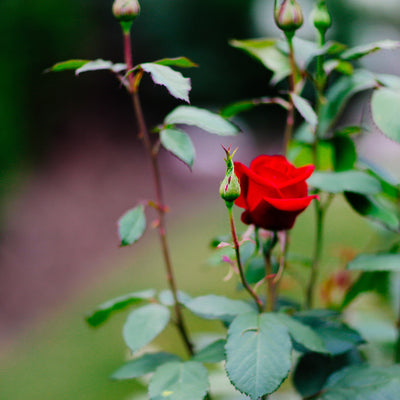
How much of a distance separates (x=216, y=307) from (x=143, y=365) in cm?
13

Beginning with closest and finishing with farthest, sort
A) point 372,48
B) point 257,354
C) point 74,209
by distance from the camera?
point 257,354 → point 372,48 → point 74,209

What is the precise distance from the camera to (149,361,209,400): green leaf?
465 mm

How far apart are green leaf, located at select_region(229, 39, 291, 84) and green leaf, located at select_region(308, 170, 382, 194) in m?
0.14

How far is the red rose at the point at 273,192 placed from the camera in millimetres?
450

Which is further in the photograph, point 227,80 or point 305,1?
point 227,80

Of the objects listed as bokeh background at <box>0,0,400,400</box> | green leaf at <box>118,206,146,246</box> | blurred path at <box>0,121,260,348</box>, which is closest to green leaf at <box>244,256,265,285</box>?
green leaf at <box>118,206,146,246</box>

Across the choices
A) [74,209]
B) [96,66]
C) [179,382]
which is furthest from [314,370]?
[74,209]

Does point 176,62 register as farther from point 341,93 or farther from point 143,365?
point 143,365

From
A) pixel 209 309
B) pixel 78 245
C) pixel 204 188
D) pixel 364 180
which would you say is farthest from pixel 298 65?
pixel 204 188

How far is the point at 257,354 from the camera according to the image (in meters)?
0.43

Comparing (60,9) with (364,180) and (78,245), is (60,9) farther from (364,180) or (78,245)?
(364,180)

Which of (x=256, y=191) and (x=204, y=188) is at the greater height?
(x=256, y=191)

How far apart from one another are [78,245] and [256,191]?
215 centimetres

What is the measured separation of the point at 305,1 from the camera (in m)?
3.20
